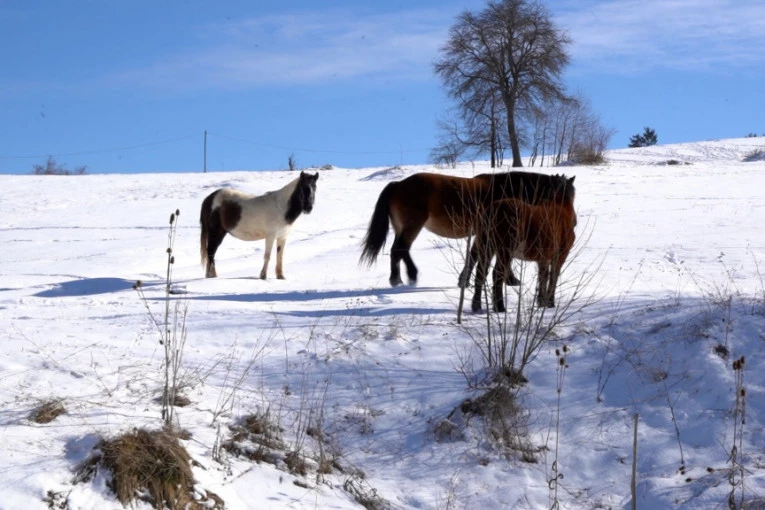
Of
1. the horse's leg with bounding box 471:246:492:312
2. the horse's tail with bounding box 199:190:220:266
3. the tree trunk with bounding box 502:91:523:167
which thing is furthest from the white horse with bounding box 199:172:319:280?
the tree trunk with bounding box 502:91:523:167

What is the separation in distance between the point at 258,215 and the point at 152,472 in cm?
842

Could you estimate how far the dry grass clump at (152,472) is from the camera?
525 centimetres

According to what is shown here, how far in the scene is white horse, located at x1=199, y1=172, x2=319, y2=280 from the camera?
13.2m

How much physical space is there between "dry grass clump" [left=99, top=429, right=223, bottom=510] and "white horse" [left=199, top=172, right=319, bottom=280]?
23.9 feet

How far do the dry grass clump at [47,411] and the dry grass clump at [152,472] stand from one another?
0.61m

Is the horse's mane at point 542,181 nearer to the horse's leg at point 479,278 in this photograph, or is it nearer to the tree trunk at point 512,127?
the horse's leg at point 479,278

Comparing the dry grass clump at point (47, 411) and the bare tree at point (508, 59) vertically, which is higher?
the bare tree at point (508, 59)

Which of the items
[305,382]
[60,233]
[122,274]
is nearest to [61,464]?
[305,382]

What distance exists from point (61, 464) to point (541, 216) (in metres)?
5.07

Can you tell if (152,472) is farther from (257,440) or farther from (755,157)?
(755,157)

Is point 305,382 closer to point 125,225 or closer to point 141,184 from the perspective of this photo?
point 125,225

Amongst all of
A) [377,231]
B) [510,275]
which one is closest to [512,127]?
[377,231]

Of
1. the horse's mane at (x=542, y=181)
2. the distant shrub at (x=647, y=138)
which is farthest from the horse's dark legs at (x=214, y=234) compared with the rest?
the distant shrub at (x=647, y=138)

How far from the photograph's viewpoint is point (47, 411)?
5867mm
